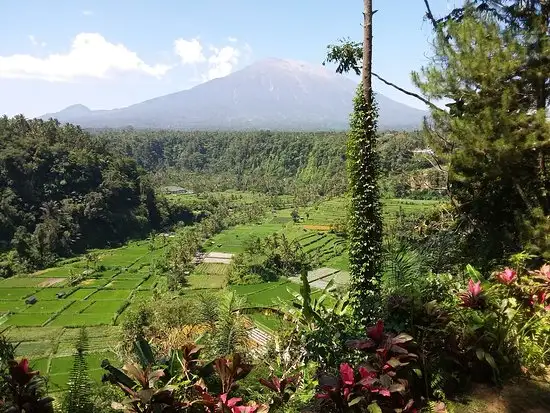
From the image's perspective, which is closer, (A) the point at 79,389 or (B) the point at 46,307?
(A) the point at 79,389

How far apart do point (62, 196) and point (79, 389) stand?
5060cm

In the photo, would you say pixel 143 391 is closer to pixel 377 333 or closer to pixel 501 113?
pixel 377 333

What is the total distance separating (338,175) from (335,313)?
6513cm

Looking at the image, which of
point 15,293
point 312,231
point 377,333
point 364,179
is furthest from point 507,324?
point 312,231

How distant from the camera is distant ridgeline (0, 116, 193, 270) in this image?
4153 cm

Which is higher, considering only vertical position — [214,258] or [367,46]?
[367,46]

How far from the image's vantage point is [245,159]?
309 ft

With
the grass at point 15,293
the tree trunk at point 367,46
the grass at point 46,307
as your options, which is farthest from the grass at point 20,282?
the tree trunk at point 367,46

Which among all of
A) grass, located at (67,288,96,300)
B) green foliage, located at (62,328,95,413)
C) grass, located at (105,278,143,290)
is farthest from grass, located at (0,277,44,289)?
green foliage, located at (62,328,95,413)

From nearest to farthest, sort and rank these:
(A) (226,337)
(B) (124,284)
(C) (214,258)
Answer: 1. (A) (226,337)
2. (B) (124,284)
3. (C) (214,258)

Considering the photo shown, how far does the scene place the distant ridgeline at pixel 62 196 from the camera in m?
41.5

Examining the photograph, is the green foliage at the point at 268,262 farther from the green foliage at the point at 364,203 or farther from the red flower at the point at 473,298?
the red flower at the point at 473,298

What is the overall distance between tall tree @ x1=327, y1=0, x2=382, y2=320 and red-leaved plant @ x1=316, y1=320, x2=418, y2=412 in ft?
10.4

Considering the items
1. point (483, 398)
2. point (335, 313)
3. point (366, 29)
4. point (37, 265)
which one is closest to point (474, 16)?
point (366, 29)
